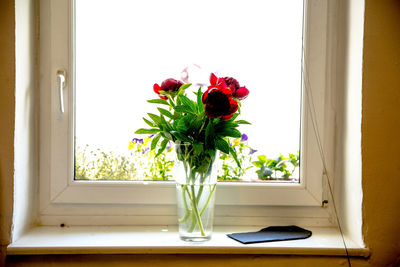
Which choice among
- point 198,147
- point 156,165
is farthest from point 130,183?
point 198,147

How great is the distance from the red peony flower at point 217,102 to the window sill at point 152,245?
1.29 ft

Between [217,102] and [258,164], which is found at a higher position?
[217,102]

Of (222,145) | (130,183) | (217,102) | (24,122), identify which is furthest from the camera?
(130,183)

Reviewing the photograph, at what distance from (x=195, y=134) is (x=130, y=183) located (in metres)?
0.33

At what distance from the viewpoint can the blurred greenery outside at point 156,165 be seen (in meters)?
1.39

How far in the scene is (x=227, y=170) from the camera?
1409 millimetres

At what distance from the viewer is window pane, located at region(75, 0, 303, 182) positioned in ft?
4.56

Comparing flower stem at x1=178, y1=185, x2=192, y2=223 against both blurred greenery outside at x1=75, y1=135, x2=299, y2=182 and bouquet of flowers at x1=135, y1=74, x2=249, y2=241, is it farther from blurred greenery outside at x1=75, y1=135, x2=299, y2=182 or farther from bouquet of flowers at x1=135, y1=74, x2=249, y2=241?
blurred greenery outside at x1=75, y1=135, x2=299, y2=182

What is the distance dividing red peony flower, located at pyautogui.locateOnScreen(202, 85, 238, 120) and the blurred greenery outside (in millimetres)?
311

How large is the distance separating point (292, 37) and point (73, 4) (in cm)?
73

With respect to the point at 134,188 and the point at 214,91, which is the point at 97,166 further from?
the point at 214,91

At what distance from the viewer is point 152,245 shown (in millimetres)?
1203

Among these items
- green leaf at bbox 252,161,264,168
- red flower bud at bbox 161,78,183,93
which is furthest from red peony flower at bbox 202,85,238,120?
green leaf at bbox 252,161,264,168

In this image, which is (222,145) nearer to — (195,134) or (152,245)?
(195,134)
